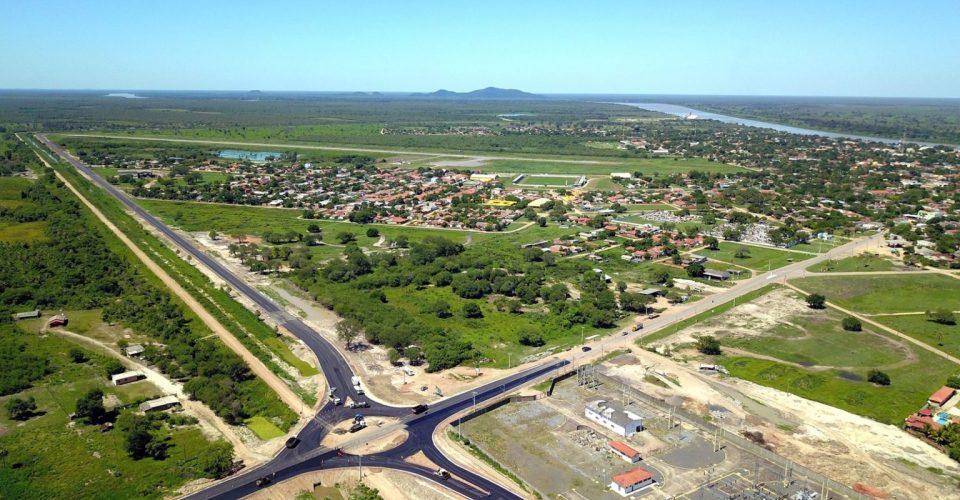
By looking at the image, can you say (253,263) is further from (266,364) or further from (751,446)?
(751,446)

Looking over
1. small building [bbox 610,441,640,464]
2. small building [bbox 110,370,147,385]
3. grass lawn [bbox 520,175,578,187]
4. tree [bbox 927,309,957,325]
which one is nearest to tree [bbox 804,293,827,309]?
tree [bbox 927,309,957,325]

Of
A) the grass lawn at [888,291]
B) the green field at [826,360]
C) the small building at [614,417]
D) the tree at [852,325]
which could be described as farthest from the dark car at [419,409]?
the grass lawn at [888,291]

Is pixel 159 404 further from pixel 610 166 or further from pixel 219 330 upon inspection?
pixel 610 166

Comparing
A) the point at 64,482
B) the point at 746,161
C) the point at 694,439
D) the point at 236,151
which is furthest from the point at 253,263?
the point at 746,161

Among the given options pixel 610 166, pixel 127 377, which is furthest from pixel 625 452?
pixel 610 166

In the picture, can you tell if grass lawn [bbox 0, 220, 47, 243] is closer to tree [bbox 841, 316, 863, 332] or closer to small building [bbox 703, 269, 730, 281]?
small building [bbox 703, 269, 730, 281]

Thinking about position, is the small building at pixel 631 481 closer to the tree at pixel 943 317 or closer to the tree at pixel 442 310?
the tree at pixel 442 310
